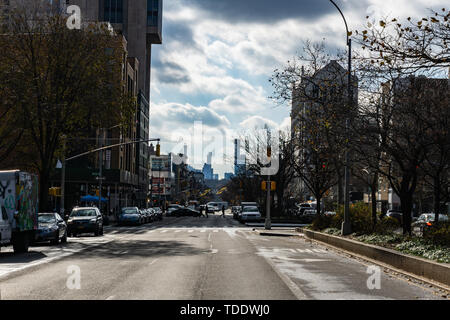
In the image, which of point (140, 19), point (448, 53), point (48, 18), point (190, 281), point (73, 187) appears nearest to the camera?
point (190, 281)

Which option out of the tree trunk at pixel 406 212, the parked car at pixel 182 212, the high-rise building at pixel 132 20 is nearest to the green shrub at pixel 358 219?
the tree trunk at pixel 406 212

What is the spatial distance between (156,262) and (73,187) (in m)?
61.4

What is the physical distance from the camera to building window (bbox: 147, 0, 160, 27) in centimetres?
11871

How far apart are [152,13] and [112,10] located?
8157 millimetres

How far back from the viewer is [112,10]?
115m

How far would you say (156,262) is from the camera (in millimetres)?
18969

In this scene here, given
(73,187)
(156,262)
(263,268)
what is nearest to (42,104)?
(156,262)

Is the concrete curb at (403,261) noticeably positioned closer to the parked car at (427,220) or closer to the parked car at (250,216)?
the parked car at (427,220)

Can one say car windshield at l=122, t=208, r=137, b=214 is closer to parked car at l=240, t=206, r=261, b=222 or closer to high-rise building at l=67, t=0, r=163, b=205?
parked car at l=240, t=206, r=261, b=222

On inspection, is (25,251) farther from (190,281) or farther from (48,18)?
(48,18)

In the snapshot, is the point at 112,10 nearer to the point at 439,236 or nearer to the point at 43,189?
the point at 43,189

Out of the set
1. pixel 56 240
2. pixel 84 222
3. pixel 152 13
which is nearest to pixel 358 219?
pixel 56 240

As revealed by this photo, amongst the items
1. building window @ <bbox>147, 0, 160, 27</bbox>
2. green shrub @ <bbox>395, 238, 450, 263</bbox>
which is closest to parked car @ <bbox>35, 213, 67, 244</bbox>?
green shrub @ <bbox>395, 238, 450, 263</bbox>
